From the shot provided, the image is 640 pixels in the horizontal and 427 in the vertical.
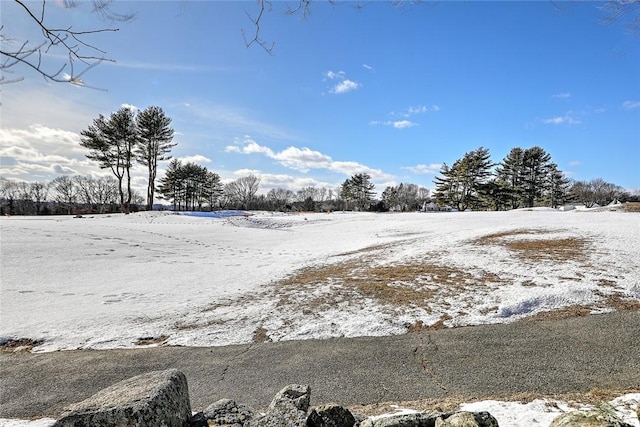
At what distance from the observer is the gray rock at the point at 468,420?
2.14m

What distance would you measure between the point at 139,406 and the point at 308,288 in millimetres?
6117

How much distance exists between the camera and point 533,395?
10.5 ft

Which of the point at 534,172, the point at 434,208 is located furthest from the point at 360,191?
the point at 534,172

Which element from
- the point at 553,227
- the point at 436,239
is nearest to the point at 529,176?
the point at 553,227

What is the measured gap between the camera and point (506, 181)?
4903cm

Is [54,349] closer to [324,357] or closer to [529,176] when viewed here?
[324,357]

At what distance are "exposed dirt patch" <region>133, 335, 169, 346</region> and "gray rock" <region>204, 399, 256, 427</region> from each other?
3371mm

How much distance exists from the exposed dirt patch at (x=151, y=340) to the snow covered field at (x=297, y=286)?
0.06 feet

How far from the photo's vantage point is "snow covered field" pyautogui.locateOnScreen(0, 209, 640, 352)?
5789mm

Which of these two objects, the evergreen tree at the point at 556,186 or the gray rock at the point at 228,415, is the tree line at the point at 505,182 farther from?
the gray rock at the point at 228,415

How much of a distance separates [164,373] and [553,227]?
1588 centimetres

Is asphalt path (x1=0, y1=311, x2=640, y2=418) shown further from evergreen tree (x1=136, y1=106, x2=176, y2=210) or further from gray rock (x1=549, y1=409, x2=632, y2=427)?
evergreen tree (x1=136, y1=106, x2=176, y2=210)

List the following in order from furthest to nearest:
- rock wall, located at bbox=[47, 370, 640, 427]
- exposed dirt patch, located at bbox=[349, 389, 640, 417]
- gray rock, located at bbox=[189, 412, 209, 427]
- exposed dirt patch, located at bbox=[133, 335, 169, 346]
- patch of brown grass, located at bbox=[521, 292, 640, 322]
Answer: exposed dirt patch, located at bbox=[133, 335, 169, 346], patch of brown grass, located at bbox=[521, 292, 640, 322], exposed dirt patch, located at bbox=[349, 389, 640, 417], gray rock, located at bbox=[189, 412, 209, 427], rock wall, located at bbox=[47, 370, 640, 427]

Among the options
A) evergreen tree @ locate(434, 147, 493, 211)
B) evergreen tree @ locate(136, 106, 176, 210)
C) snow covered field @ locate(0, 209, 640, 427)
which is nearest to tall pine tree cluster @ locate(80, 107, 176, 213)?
evergreen tree @ locate(136, 106, 176, 210)
